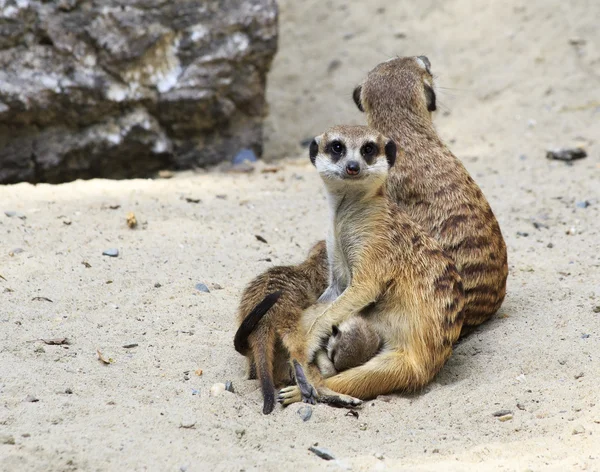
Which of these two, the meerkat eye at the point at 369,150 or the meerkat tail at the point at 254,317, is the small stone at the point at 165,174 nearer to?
the meerkat eye at the point at 369,150

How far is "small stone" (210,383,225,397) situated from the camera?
3.12 m

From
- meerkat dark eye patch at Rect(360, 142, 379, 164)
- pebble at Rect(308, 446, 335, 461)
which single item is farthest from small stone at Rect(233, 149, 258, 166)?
pebble at Rect(308, 446, 335, 461)

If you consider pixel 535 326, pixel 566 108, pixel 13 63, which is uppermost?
pixel 13 63

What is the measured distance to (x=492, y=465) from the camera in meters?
2.64

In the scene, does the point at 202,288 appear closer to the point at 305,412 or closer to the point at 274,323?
the point at 274,323

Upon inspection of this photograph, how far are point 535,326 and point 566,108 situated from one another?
3397 mm

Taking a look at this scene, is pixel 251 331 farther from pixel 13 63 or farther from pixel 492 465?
pixel 13 63

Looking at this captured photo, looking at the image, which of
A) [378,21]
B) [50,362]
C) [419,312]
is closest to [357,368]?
[419,312]

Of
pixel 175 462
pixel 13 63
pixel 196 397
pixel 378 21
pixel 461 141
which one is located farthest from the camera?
pixel 378 21

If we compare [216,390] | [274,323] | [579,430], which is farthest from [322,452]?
[579,430]

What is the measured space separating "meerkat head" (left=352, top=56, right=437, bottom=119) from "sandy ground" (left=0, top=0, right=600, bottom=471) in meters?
0.88

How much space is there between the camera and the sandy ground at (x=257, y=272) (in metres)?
2.74

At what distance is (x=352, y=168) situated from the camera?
3.41m

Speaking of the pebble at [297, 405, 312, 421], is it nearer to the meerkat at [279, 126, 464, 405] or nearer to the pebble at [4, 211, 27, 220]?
the meerkat at [279, 126, 464, 405]
